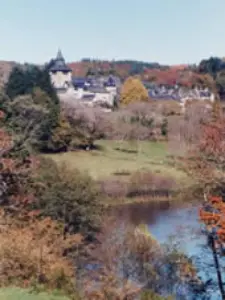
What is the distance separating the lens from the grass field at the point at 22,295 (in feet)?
20.2

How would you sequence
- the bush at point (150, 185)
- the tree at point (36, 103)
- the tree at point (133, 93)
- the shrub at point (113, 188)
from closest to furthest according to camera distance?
the shrub at point (113, 188)
the bush at point (150, 185)
the tree at point (36, 103)
the tree at point (133, 93)

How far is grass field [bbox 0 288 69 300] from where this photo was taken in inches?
242

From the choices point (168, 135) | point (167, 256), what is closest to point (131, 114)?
point (168, 135)

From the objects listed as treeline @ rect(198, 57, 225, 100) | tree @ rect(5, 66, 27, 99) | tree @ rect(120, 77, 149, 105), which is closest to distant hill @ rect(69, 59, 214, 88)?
treeline @ rect(198, 57, 225, 100)

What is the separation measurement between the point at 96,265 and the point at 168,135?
20480 millimetres

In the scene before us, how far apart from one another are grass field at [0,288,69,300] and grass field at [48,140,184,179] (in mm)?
16859

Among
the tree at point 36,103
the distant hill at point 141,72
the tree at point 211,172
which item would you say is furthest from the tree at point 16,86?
the tree at point 211,172

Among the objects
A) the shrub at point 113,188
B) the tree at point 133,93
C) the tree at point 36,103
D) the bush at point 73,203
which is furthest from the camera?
the tree at point 133,93

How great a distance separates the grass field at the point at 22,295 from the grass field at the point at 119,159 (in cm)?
1686

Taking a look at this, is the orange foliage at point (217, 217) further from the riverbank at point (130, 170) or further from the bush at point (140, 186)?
the bush at point (140, 186)

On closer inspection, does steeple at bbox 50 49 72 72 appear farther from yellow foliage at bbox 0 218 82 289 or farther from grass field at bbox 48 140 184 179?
yellow foliage at bbox 0 218 82 289

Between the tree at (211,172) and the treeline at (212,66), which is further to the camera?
the treeline at (212,66)

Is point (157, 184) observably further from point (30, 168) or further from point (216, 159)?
point (216, 159)

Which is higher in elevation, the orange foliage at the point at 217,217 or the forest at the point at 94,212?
the orange foliage at the point at 217,217
